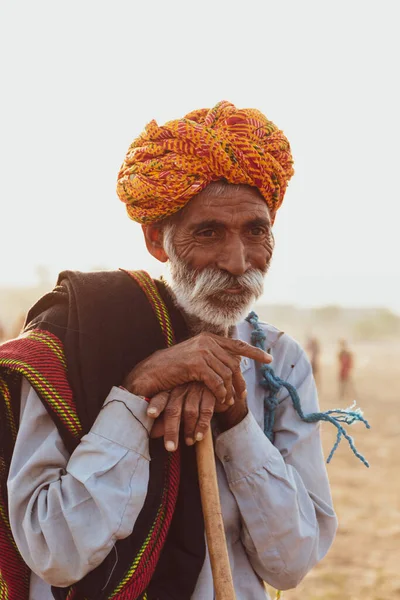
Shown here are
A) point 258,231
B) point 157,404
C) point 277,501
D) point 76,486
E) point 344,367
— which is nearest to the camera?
point 76,486

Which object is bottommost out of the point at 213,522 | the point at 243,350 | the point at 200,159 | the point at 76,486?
the point at 213,522

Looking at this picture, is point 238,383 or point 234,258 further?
point 234,258

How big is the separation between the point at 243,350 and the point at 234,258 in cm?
33

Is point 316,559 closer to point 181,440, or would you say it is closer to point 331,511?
point 331,511

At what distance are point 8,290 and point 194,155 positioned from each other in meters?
82.7

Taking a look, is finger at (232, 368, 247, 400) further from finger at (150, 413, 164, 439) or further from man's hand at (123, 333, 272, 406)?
finger at (150, 413, 164, 439)

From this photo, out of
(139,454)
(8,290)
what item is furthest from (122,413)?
(8,290)

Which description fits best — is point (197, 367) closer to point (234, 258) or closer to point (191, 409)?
point (191, 409)

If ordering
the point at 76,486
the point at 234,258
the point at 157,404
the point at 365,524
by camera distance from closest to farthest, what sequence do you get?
1. the point at 76,486
2. the point at 157,404
3. the point at 234,258
4. the point at 365,524

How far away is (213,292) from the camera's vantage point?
2.58 m

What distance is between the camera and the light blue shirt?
7.20ft

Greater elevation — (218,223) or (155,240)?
(218,223)

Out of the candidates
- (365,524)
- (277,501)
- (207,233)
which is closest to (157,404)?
(277,501)

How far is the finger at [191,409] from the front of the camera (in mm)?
2350
